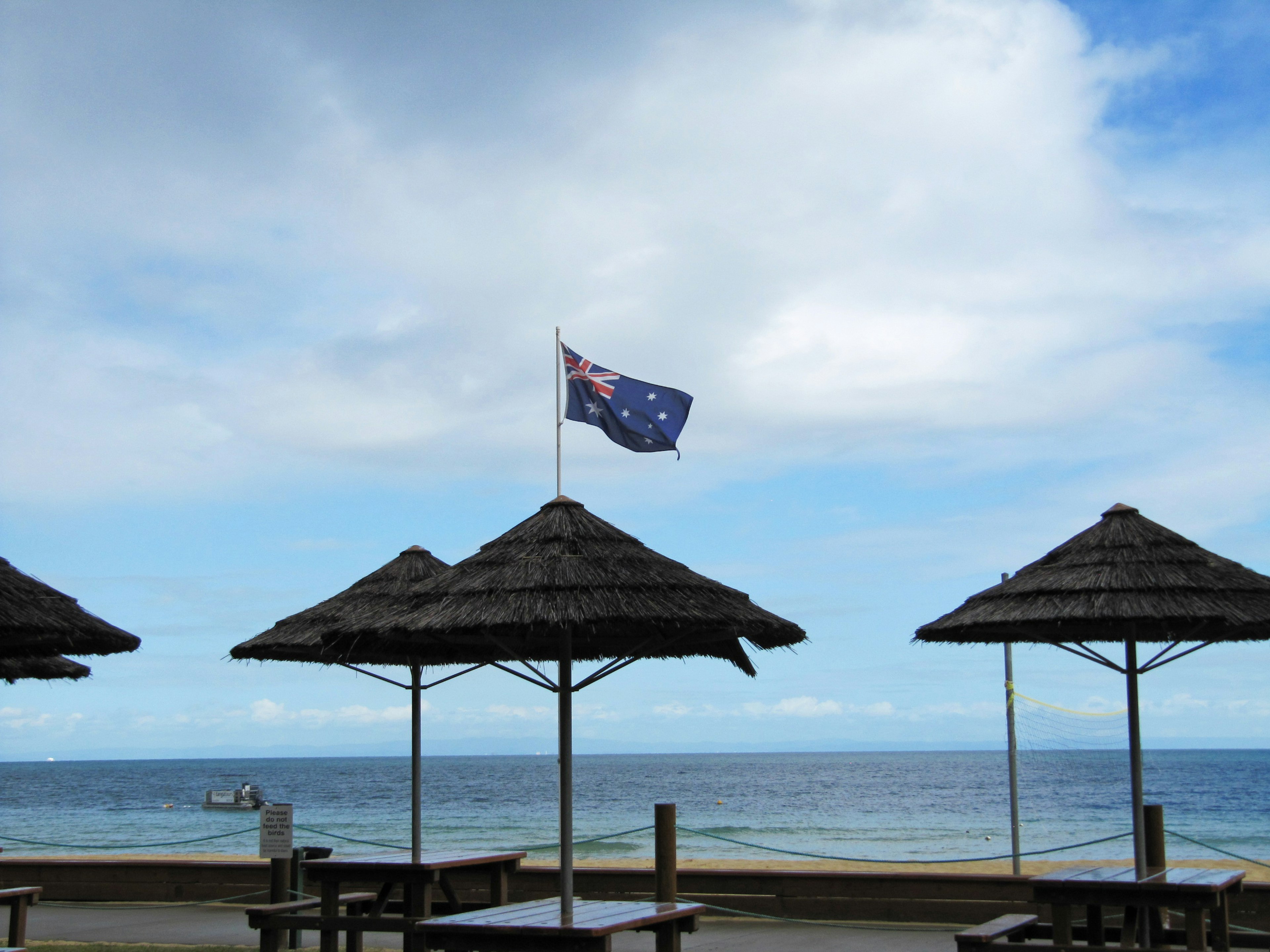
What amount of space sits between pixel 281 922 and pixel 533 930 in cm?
306

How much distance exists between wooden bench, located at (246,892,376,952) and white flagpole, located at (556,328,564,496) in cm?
324

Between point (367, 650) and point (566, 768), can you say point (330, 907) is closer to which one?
point (367, 650)

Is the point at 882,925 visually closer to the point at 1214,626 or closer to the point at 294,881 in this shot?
the point at 1214,626

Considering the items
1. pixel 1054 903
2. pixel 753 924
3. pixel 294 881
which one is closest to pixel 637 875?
pixel 753 924

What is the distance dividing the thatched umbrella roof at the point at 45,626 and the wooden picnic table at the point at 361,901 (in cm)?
199

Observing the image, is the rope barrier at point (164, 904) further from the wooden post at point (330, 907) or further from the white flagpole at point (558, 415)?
the white flagpole at point (558, 415)

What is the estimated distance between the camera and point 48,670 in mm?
10609

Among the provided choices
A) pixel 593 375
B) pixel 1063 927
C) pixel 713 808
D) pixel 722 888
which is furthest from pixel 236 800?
pixel 1063 927

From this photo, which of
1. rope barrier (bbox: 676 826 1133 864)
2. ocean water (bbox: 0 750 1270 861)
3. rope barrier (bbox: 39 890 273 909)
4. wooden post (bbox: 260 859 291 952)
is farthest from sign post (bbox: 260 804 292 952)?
rope barrier (bbox: 676 826 1133 864)

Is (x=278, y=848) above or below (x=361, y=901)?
above

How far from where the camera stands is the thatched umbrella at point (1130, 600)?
22.0 ft

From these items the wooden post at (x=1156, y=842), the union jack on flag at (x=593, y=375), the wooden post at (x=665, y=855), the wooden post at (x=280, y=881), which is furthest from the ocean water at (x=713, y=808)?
the wooden post at (x=1156, y=842)

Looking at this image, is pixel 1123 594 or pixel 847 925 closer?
pixel 1123 594

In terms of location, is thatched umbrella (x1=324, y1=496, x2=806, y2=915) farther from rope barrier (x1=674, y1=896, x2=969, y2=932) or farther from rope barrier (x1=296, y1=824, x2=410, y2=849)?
rope barrier (x1=674, y1=896, x2=969, y2=932)
